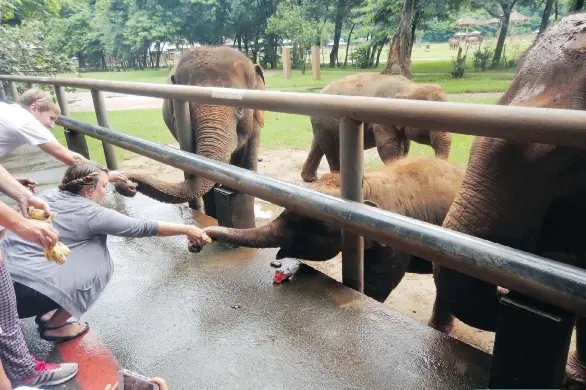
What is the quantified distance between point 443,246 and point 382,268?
199 cm

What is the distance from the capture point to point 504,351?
5.44 ft

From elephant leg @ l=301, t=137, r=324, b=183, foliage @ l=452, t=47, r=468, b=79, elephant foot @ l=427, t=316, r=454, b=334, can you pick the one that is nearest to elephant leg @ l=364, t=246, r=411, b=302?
elephant foot @ l=427, t=316, r=454, b=334

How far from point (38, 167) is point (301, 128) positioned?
29.3 feet

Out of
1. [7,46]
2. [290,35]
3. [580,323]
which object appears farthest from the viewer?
[290,35]

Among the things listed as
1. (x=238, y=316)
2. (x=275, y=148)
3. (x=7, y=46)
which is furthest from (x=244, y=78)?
(x=7, y=46)

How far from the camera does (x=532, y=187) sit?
2119mm

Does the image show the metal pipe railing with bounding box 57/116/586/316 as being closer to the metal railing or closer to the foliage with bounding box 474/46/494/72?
the metal railing

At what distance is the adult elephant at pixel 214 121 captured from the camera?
3.76 meters

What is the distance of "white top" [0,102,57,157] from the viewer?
118 inches

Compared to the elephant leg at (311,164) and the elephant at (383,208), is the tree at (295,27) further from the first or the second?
the elephant at (383,208)

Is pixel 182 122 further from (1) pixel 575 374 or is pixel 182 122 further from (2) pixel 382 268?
(1) pixel 575 374

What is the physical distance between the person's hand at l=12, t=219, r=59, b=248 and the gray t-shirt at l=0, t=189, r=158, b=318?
445 millimetres

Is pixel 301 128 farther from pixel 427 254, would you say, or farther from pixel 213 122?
pixel 427 254

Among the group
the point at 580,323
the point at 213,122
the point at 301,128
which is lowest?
the point at 301,128
